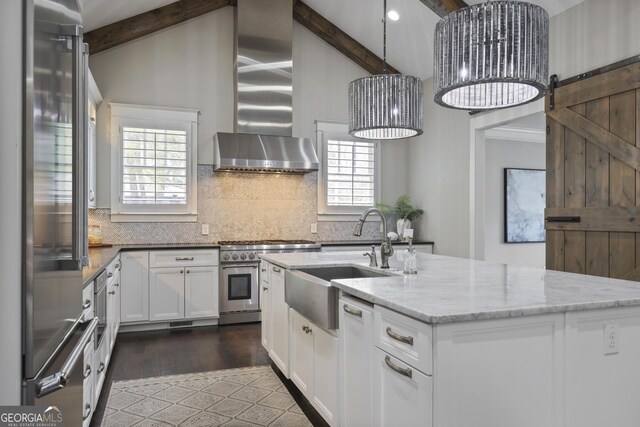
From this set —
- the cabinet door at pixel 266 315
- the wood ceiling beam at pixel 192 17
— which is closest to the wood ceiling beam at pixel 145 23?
the wood ceiling beam at pixel 192 17

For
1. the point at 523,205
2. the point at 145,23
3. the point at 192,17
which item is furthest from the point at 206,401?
the point at 523,205

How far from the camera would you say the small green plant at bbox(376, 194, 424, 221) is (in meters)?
6.48

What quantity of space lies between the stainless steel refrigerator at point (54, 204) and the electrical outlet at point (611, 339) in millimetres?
2016

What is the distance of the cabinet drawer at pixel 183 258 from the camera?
5055 millimetres

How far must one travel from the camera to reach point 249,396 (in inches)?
127

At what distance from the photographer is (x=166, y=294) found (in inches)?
201

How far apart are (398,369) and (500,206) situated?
5.94m

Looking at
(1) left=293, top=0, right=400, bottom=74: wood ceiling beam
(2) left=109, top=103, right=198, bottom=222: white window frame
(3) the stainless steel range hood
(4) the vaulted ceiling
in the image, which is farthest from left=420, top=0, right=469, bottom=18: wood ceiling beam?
(2) left=109, top=103, right=198, bottom=222: white window frame

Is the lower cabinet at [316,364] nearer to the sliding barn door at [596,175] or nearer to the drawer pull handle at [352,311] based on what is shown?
the drawer pull handle at [352,311]

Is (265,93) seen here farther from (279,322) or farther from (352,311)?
(352,311)

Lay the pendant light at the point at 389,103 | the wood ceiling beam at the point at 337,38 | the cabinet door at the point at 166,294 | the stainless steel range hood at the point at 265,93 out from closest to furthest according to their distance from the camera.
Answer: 1. the pendant light at the point at 389,103
2. the cabinet door at the point at 166,294
3. the stainless steel range hood at the point at 265,93
4. the wood ceiling beam at the point at 337,38

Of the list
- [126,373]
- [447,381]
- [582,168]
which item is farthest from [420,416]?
[582,168]

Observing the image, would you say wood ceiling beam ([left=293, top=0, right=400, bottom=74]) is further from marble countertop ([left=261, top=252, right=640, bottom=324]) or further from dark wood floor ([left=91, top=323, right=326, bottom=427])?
marble countertop ([left=261, top=252, right=640, bottom=324])

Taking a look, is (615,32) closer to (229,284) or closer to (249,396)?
(249,396)
